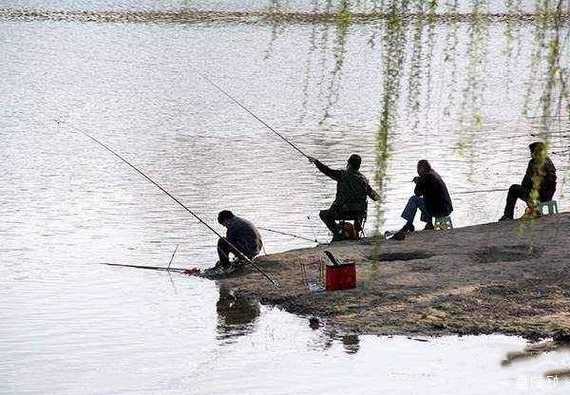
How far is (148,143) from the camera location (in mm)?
36156

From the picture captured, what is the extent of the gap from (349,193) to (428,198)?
1217mm

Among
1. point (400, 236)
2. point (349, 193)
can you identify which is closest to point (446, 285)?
point (400, 236)

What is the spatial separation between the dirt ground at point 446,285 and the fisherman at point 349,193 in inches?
17.5

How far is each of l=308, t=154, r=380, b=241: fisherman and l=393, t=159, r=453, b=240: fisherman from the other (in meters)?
0.63

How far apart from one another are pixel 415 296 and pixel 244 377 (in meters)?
2.80

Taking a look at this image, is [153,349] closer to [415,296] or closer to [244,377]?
[244,377]

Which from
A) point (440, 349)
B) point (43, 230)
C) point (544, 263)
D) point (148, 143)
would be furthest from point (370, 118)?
point (440, 349)

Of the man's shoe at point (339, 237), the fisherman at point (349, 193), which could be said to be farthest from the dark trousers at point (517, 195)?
the man's shoe at point (339, 237)

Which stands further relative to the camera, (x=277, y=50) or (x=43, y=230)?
(x=277, y=50)

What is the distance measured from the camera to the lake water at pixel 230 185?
9023 millimetres

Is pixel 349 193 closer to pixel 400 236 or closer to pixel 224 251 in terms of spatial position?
pixel 400 236

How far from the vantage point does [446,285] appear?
52.0 ft

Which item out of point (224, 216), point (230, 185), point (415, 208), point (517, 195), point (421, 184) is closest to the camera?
point (224, 216)

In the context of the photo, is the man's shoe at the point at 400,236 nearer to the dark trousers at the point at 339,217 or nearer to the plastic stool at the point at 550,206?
the dark trousers at the point at 339,217
